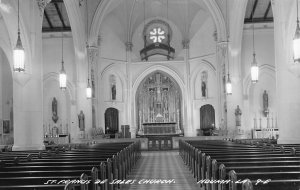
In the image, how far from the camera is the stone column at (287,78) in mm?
14141

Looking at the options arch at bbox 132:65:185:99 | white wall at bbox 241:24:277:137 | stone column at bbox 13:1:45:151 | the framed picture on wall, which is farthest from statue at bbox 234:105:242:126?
the framed picture on wall

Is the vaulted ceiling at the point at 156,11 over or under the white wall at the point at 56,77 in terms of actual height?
over

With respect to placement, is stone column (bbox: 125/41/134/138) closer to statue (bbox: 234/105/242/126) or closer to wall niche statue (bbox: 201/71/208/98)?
wall niche statue (bbox: 201/71/208/98)

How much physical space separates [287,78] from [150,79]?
23412 millimetres

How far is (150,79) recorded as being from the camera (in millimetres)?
37250

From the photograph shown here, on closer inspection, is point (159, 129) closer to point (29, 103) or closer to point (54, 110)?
point (54, 110)

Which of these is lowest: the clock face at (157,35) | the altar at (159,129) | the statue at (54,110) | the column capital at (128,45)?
the altar at (159,129)

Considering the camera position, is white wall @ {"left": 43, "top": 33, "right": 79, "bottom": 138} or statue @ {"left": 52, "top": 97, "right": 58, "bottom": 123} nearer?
white wall @ {"left": 43, "top": 33, "right": 79, "bottom": 138}

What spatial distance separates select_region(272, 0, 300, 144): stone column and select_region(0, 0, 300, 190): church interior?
0.04 meters

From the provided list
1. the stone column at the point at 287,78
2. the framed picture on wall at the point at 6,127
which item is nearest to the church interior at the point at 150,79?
the stone column at the point at 287,78

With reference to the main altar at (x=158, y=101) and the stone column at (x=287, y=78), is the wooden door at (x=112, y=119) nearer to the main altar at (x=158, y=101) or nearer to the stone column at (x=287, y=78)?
the main altar at (x=158, y=101)

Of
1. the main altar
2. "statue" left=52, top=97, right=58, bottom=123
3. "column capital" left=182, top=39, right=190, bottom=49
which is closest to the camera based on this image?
"statue" left=52, top=97, right=58, bottom=123

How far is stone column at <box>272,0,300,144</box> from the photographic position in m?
14.1

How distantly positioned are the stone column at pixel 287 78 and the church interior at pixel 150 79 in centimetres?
4
